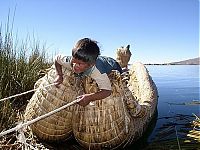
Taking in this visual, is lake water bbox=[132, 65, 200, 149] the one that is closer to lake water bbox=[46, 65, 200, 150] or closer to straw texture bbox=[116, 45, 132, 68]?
lake water bbox=[46, 65, 200, 150]

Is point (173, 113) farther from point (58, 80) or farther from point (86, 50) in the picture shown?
point (86, 50)

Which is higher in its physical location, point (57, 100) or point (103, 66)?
→ point (103, 66)

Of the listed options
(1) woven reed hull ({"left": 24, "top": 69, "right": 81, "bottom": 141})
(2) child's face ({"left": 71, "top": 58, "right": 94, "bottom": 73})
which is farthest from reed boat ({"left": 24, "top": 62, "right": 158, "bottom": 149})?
(2) child's face ({"left": 71, "top": 58, "right": 94, "bottom": 73})

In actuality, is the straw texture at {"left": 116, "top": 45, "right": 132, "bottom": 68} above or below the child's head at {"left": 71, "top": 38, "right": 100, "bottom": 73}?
above

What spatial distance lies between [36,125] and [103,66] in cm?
83

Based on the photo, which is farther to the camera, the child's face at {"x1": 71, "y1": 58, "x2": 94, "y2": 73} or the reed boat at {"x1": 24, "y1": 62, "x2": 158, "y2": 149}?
the reed boat at {"x1": 24, "y1": 62, "x2": 158, "y2": 149}

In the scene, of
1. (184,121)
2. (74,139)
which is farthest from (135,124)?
(184,121)

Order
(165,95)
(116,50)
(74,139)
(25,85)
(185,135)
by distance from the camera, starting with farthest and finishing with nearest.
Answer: (165,95), (116,50), (25,85), (185,135), (74,139)

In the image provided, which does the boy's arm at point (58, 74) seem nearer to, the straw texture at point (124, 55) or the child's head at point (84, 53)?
the child's head at point (84, 53)

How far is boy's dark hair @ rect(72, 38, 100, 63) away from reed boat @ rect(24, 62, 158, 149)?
39 cm

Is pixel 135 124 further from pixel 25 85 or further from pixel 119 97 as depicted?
pixel 25 85

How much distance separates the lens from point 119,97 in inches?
114

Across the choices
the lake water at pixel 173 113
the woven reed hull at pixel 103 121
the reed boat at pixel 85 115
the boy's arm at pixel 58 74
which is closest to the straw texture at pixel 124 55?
the lake water at pixel 173 113

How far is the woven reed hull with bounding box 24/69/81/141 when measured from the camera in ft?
9.53
